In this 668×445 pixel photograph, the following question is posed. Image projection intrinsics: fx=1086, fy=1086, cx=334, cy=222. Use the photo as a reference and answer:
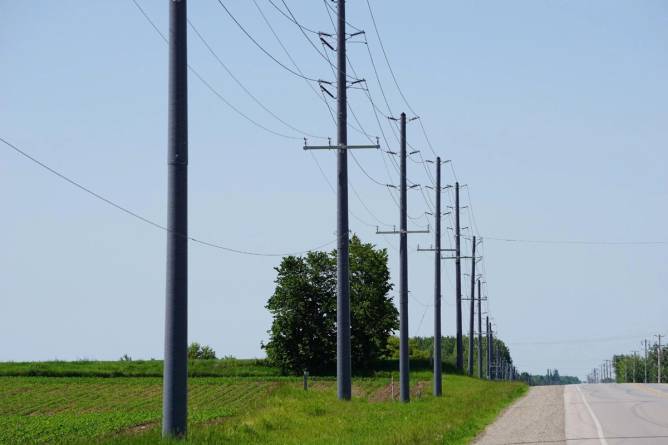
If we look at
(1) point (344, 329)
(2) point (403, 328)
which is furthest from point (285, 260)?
(1) point (344, 329)

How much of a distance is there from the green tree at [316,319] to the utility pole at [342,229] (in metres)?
62.4

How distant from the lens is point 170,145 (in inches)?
731

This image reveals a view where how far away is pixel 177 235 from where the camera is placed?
1822 centimetres

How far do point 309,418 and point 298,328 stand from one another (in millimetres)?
67810

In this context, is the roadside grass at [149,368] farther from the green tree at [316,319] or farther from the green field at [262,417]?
the green field at [262,417]

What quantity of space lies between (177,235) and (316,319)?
3043 inches

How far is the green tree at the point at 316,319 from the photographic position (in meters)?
94.6

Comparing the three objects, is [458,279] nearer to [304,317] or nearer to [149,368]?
[304,317]

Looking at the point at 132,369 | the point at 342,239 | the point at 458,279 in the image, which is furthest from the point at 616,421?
the point at 132,369

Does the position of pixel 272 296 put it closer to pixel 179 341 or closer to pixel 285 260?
pixel 285 260

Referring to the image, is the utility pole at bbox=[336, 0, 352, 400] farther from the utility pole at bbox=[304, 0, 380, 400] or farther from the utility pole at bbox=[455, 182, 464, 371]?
the utility pole at bbox=[455, 182, 464, 371]

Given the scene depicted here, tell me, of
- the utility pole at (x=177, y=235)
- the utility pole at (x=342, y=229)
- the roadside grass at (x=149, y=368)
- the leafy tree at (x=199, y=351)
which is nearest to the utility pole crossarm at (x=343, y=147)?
the utility pole at (x=342, y=229)

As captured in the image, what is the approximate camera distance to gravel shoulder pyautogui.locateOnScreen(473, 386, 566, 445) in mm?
23328

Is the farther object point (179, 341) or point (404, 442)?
point (404, 442)
